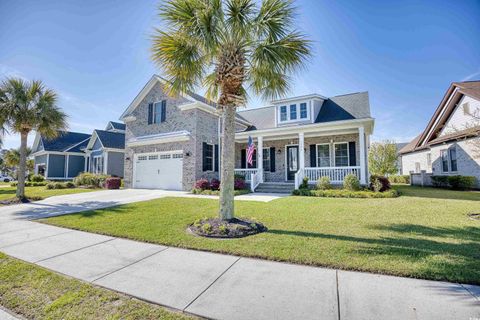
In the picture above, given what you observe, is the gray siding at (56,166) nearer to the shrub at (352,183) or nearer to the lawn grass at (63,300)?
the lawn grass at (63,300)

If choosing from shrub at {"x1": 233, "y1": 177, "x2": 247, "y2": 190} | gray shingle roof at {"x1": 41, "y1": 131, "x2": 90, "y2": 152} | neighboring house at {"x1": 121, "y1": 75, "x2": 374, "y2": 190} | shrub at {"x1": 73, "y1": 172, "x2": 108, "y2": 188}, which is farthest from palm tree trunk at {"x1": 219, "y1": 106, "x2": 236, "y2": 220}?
gray shingle roof at {"x1": 41, "y1": 131, "x2": 90, "y2": 152}

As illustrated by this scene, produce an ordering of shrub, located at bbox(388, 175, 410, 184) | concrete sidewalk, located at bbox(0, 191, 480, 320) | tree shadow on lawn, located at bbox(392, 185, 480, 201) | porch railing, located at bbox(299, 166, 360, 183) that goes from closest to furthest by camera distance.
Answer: concrete sidewalk, located at bbox(0, 191, 480, 320) < tree shadow on lawn, located at bbox(392, 185, 480, 201) < porch railing, located at bbox(299, 166, 360, 183) < shrub, located at bbox(388, 175, 410, 184)

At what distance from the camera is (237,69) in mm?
5730

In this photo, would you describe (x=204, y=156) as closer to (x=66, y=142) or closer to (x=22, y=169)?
(x=22, y=169)

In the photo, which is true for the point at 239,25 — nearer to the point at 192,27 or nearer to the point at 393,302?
the point at 192,27

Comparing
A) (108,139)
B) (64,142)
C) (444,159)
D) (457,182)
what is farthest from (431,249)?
(64,142)

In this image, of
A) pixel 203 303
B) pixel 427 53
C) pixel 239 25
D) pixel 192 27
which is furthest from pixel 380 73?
pixel 203 303

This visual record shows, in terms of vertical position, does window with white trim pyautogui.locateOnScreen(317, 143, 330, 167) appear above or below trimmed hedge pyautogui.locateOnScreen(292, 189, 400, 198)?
above

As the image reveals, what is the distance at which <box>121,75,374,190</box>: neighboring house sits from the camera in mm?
13578

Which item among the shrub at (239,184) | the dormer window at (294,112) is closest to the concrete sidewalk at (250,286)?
the shrub at (239,184)

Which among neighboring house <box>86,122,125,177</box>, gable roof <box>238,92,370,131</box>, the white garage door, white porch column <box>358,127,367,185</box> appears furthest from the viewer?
neighboring house <box>86,122,125,177</box>

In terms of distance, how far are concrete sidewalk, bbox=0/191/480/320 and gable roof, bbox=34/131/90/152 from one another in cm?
2737

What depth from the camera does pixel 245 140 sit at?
16.0 metres

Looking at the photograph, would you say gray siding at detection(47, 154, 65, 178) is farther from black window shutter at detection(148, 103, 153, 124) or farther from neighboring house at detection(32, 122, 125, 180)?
black window shutter at detection(148, 103, 153, 124)
